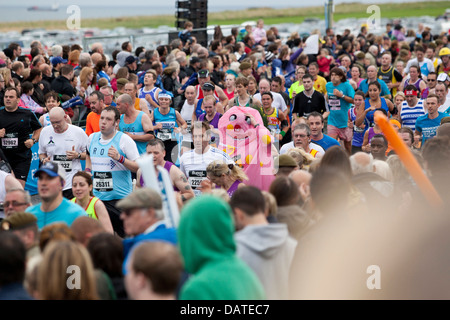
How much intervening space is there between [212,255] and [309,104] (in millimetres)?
8805

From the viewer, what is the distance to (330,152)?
5059 millimetres

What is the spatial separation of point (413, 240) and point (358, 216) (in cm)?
34

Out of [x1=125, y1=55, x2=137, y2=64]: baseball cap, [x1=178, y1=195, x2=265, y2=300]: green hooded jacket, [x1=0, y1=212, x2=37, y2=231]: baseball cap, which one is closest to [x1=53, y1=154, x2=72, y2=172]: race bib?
[x1=0, y1=212, x2=37, y2=231]: baseball cap

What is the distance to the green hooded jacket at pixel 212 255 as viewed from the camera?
2.89 m

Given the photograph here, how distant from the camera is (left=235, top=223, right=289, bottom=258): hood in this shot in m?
3.78

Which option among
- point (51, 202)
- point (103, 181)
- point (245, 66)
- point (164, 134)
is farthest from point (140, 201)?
point (245, 66)

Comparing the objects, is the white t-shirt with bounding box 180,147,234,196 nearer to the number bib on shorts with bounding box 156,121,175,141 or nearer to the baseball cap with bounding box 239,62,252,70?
the number bib on shorts with bounding box 156,121,175,141

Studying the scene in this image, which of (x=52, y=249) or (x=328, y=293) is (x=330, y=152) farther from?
(x=52, y=249)

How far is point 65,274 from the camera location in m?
3.21

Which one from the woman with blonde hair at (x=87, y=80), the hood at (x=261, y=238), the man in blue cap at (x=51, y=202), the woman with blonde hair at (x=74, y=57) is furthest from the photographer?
the woman with blonde hair at (x=74, y=57)

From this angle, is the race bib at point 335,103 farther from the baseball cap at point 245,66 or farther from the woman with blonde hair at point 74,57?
the woman with blonde hair at point 74,57

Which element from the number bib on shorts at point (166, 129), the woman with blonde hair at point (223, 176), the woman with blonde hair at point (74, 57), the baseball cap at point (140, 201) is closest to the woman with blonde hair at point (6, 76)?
the number bib on shorts at point (166, 129)

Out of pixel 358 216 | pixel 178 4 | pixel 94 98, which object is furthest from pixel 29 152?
pixel 178 4

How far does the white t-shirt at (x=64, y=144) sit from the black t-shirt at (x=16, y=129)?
1.21m
